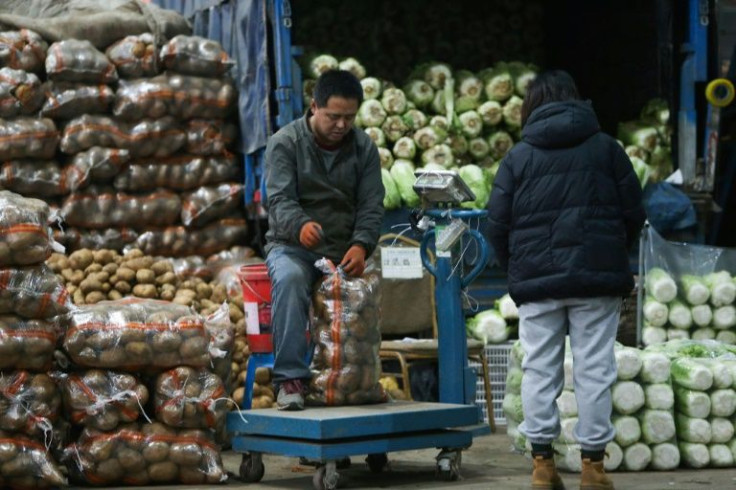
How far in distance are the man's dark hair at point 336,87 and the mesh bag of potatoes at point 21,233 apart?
5.45 ft

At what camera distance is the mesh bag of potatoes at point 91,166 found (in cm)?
1126

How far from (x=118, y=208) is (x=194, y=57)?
1.37 m

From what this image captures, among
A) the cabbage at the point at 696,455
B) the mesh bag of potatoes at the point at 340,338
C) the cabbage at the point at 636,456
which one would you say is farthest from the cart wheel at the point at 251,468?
the cabbage at the point at 696,455

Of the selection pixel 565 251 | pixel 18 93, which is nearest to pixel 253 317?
pixel 565 251

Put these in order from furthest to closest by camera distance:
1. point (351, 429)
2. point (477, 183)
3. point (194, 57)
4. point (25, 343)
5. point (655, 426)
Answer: point (194, 57) < point (477, 183) < point (655, 426) < point (25, 343) < point (351, 429)

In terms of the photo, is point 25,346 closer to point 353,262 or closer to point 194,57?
point 353,262

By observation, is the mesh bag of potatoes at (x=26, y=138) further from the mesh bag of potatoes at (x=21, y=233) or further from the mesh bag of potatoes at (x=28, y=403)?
the mesh bag of potatoes at (x=28, y=403)

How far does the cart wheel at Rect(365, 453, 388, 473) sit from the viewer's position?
27.6ft

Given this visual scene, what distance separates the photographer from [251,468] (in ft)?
26.8

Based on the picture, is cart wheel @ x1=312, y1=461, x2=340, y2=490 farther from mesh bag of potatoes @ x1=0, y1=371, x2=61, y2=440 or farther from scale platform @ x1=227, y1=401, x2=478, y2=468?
mesh bag of potatoes @ x1=0, y1=371, x2=61, y2=440

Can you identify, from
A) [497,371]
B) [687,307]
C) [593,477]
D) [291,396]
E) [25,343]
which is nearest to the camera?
[593,477]

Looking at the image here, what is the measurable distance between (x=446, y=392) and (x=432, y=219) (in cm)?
105

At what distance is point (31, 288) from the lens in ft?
25.6

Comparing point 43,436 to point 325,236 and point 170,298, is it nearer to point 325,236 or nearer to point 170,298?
point 325,236
